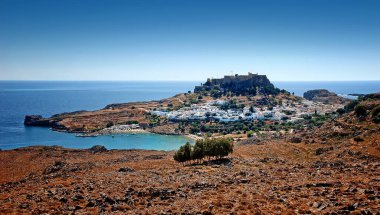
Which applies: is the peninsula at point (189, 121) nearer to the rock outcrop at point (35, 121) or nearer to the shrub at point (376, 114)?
the rock outcrop at point (35, 121)

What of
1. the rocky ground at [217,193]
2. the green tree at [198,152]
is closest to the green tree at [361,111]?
the rocky ground at [217,193]

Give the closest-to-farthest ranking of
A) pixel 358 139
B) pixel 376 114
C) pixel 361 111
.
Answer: pixel 358 139 → pixel 376 114 → pixel 361 111

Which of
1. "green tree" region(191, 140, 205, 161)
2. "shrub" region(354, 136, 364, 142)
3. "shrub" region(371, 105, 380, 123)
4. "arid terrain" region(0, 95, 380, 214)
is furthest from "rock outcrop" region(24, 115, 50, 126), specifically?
"shrub" region(354, 136, 364, 142)

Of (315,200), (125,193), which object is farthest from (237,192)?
(125,193)

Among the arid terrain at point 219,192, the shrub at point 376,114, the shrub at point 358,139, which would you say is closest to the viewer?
the arid terrain at point 219,192

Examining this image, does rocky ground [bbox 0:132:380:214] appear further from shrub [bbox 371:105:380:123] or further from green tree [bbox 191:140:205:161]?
shrub [bbox 371:105:380:123]

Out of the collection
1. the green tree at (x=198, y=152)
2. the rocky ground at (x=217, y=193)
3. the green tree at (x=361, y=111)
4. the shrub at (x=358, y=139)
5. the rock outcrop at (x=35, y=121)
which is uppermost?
the green tree at (x=361, y=111)

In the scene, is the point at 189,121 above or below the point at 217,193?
below

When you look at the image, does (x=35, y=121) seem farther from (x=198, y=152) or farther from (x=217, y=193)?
(x=217, y=193)

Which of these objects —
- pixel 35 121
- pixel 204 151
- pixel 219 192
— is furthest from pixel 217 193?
pixel 35 121

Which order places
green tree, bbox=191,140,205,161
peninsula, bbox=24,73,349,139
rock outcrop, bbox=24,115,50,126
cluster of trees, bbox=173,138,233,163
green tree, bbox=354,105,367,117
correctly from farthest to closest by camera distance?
rock outcrop, bbox=24,115,50,126
peninsula, bbox=24,73,349,139
green tree, bbox=354,105,367,117
green tree, bbox=191,140,205,161
cluster of trees, bbox=173,138,233,163

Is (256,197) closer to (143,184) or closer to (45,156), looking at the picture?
(143,184)

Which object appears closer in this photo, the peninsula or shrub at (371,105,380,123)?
shrub at (371,105,380,123)

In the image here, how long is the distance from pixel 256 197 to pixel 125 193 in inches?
393
